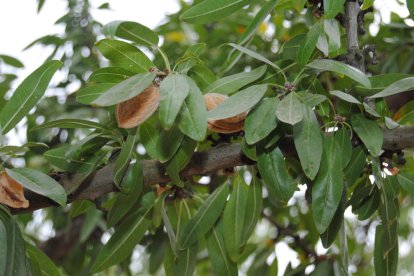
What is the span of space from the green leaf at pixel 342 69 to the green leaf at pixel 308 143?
5 cm

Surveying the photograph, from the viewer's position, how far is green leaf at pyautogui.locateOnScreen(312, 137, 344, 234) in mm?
792

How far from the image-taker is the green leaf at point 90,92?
0.82m

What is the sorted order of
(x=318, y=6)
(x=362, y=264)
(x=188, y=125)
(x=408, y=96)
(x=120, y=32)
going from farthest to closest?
1. (x=362, y=264)
2. (x=408, y=96)
3. (x=318, y=6)
4. (x=120, y=32)
5. (x=188, y=125)

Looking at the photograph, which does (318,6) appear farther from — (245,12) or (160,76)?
(245,12)

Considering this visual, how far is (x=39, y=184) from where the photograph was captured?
773 millimetres

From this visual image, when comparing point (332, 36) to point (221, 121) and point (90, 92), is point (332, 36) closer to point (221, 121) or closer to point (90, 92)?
point (221, 121)

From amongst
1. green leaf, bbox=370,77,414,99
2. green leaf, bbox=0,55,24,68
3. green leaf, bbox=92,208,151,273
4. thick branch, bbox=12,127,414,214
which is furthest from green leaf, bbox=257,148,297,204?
green leaf, bbox=0,55,24,68

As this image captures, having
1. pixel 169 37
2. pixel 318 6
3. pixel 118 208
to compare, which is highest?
pixel 318 6

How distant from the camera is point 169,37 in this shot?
5.33ft

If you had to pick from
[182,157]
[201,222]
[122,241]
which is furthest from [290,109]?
[122,241]

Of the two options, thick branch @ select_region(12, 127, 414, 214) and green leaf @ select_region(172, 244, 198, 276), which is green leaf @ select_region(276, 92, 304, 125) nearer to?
thick branch @ select_region(12, 127, 414, 214)

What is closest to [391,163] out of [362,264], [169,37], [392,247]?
[392,247]

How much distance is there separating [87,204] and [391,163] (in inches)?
18.0

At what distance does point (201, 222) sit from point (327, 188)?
0.21 m
